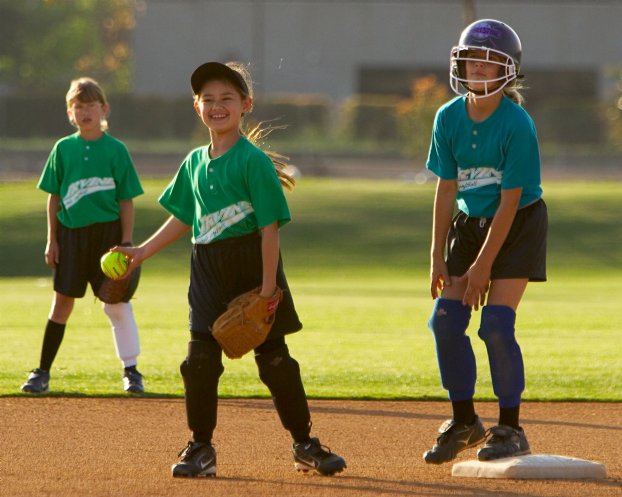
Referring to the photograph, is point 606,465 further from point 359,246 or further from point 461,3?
point 461,3

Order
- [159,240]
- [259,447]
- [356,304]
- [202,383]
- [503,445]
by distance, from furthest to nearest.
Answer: [356,304] → [259,447] → [159,240] → [503,445] → [202,383]

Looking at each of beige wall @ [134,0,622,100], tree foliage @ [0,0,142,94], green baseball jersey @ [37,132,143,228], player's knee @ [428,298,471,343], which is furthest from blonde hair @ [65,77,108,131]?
tree foliage @ [0,0,142,94]

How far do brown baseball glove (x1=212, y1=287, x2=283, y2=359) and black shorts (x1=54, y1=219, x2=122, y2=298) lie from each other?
276 centimetres

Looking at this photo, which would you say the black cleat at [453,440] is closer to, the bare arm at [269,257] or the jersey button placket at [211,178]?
the bare arm at [269,257]

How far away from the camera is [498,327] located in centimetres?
590

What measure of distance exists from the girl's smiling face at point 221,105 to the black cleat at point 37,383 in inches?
120

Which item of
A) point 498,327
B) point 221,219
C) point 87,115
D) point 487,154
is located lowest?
point 498,327

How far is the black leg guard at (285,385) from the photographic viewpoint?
5.90 metres

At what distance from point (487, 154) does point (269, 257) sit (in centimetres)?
107

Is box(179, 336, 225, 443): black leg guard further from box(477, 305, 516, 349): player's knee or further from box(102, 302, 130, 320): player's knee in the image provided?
box(102, 302, 130, 320): player's knee

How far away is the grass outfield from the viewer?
928 cm

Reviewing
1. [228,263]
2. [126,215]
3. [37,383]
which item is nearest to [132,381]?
[37,383]

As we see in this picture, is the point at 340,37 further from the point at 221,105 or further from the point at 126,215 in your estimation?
the point at 221,105

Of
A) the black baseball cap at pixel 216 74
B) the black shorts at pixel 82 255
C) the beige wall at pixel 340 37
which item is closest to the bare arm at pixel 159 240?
the black baseball cap at pixel 216 74
